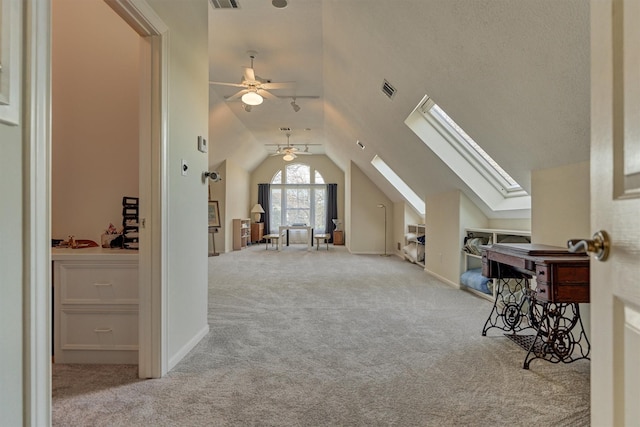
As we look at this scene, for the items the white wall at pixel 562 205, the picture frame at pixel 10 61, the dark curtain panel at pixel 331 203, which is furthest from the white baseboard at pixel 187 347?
the dark curtain panel at pixel 331 203

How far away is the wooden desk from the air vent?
1.85m

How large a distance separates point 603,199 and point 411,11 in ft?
7.11

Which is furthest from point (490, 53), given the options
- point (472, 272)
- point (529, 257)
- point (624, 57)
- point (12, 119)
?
point (472, 272)

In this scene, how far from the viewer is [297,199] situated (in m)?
11.2

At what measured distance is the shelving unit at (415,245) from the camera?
20.3ft

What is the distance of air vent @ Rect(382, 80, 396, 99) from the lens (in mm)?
3452

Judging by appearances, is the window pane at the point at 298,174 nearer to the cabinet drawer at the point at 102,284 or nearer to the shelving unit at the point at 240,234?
the shelving unit at the point at 240,234

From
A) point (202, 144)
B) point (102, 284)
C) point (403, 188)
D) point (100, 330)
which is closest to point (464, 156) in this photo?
point (202, 144)

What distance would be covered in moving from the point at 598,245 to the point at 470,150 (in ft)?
11.4

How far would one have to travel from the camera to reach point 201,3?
97.2 inches

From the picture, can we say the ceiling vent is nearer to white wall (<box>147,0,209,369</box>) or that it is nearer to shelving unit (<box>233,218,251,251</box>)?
white wall (<box>147,0,209,369</box>)

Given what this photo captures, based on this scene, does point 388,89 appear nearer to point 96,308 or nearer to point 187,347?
point 187,347

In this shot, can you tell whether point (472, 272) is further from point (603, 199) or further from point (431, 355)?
point (603, 199)

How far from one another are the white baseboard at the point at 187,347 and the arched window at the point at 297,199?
28.3 ft
